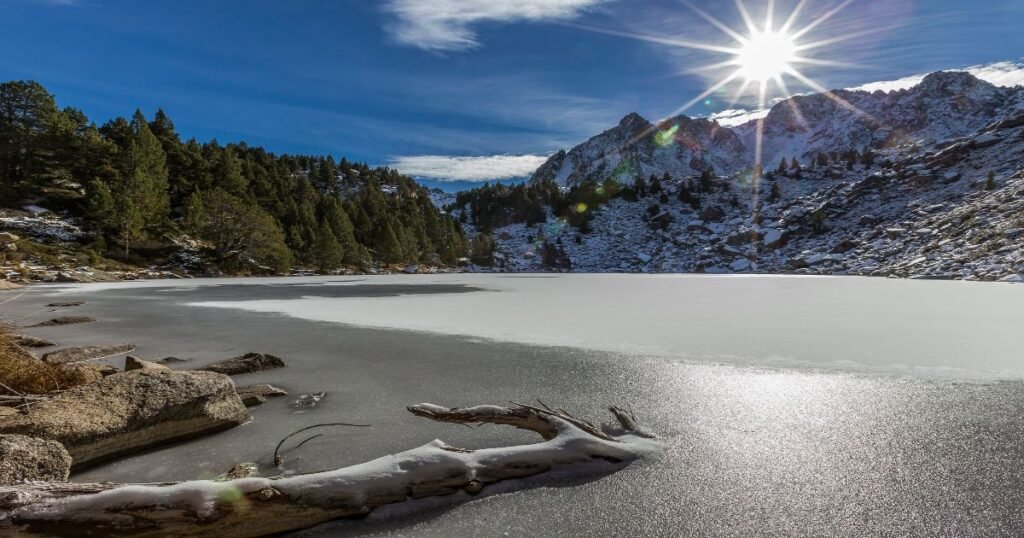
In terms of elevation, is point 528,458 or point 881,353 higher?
Result: point 881,353

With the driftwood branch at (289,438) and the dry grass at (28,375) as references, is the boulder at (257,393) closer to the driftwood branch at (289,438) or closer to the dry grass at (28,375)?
the driftwood branch at (289,438)

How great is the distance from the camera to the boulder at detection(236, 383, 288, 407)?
5449 millimetres

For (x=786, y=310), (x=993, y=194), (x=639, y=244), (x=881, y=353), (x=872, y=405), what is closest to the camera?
(x=872, y=405)

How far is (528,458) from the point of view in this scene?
3500 millimetres

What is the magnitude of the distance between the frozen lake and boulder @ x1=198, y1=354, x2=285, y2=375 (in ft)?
1.05

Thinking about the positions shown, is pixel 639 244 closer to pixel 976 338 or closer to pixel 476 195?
pixel 476 195

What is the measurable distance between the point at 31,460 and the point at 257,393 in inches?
99.7

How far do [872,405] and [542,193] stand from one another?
137500 mm

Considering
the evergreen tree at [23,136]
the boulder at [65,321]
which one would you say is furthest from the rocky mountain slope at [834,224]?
the evergreen tree at [23,136]

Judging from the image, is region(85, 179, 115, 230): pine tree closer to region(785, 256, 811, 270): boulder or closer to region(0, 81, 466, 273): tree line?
region(0, 81, 466, 273): tree line

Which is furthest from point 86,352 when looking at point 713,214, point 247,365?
point 713,214

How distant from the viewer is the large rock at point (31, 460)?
119 inches

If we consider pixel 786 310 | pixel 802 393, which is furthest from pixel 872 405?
pixel 786 310

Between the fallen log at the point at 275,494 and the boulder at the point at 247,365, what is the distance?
448 cm
